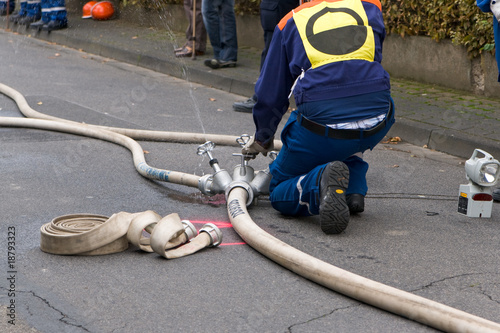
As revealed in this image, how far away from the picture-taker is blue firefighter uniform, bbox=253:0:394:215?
13.0ft

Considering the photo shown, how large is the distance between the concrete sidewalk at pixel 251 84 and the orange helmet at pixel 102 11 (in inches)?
6.3

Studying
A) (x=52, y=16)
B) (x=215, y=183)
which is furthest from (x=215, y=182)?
(x=52, y=16)

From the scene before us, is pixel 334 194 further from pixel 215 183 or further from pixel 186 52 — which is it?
pixel 186 52

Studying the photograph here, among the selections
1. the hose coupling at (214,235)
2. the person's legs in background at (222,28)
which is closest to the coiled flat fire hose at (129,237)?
the hose coupling at (214,235)

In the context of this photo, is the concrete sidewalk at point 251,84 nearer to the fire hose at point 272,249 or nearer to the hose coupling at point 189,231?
the fire hose at point 272,249

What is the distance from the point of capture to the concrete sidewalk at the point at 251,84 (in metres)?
6.47

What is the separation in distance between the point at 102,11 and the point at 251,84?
267 inches

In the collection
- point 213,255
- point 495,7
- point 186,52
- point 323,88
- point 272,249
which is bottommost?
point 186,52

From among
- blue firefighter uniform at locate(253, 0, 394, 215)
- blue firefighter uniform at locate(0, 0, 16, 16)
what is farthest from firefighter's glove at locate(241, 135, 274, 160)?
blue firefighter uniform at locate(0, 0, 16, 16)

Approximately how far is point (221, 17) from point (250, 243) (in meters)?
6.41

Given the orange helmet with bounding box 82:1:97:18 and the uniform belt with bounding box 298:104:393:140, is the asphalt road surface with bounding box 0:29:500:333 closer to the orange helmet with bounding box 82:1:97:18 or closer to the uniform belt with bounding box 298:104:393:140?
the uniform belt with bounding box 298:104:393:140

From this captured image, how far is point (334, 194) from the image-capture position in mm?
3783

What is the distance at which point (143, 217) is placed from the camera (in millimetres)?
3625

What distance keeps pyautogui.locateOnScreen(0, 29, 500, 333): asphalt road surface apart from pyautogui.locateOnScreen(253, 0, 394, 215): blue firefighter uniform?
356 millimetres
